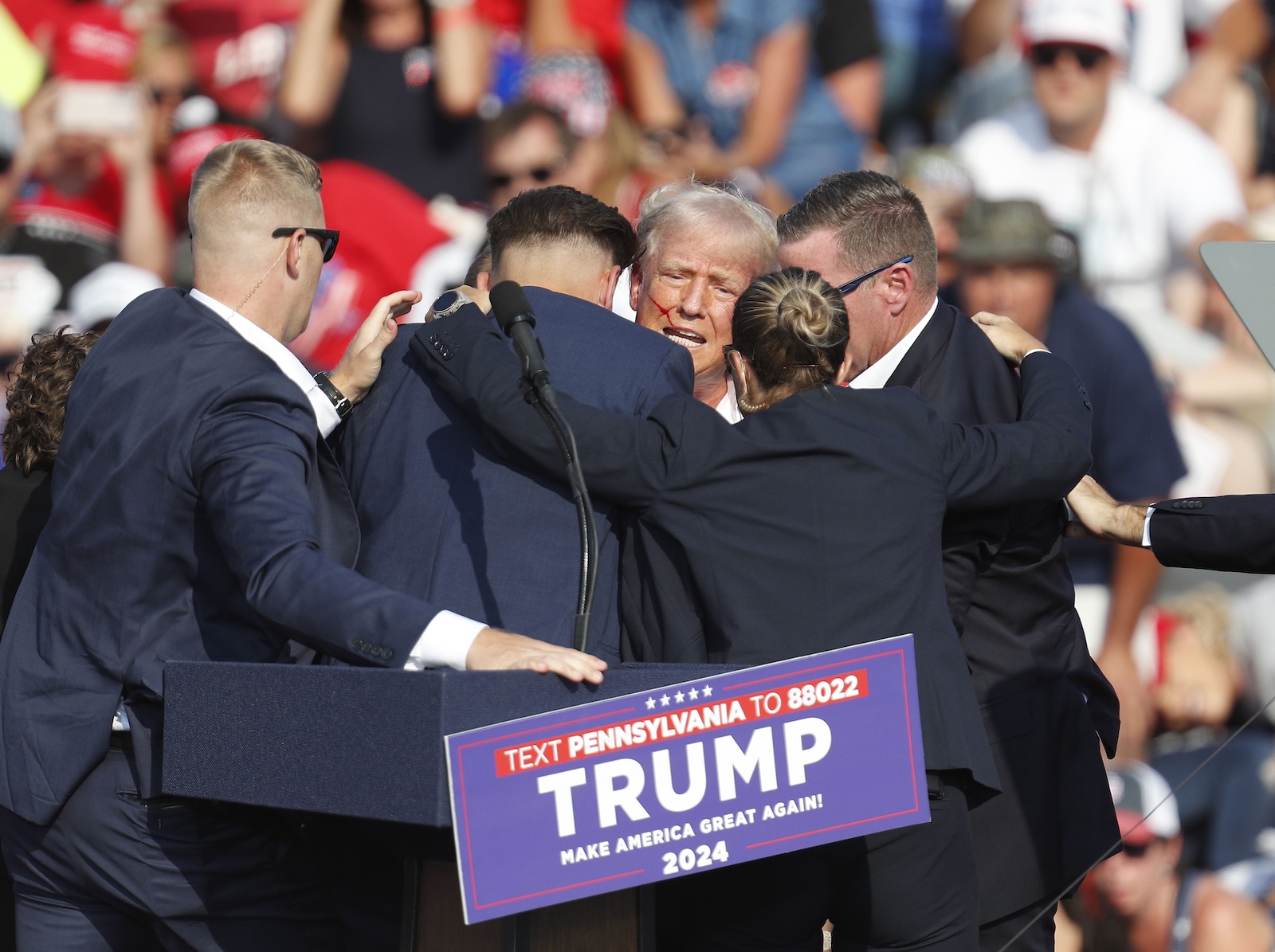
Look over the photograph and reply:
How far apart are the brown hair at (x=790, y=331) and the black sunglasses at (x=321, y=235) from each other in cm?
76

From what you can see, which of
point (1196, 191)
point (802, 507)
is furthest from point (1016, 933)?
point (1196, 191)

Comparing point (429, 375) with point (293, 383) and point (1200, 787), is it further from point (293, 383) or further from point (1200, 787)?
point (1200, 787)

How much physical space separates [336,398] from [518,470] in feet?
1.36

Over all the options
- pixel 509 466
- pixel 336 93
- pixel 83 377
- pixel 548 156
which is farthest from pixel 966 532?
pixel 336 93

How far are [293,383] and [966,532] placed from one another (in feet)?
4.04

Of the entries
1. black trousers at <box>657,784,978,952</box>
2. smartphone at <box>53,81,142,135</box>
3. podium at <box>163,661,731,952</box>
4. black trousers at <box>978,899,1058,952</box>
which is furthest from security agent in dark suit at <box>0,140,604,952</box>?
smartphone at <box>53,81,142,135</box>

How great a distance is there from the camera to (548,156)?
577cm

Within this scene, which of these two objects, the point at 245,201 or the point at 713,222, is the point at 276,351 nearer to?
the point at 245,201

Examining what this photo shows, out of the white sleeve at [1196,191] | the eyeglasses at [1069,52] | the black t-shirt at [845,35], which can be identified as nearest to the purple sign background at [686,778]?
the white sleeve at [1196,191]

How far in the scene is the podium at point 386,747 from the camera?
195 cm

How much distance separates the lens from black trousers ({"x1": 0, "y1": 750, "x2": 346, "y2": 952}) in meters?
2.52

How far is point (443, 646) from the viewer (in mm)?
2160

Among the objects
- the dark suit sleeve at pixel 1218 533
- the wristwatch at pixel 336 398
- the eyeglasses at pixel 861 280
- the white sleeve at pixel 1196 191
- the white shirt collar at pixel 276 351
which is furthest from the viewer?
the white sleeve at pixel 1196 191

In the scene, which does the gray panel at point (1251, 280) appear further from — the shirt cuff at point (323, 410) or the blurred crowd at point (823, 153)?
the blurred crowd at point (823, 153)
